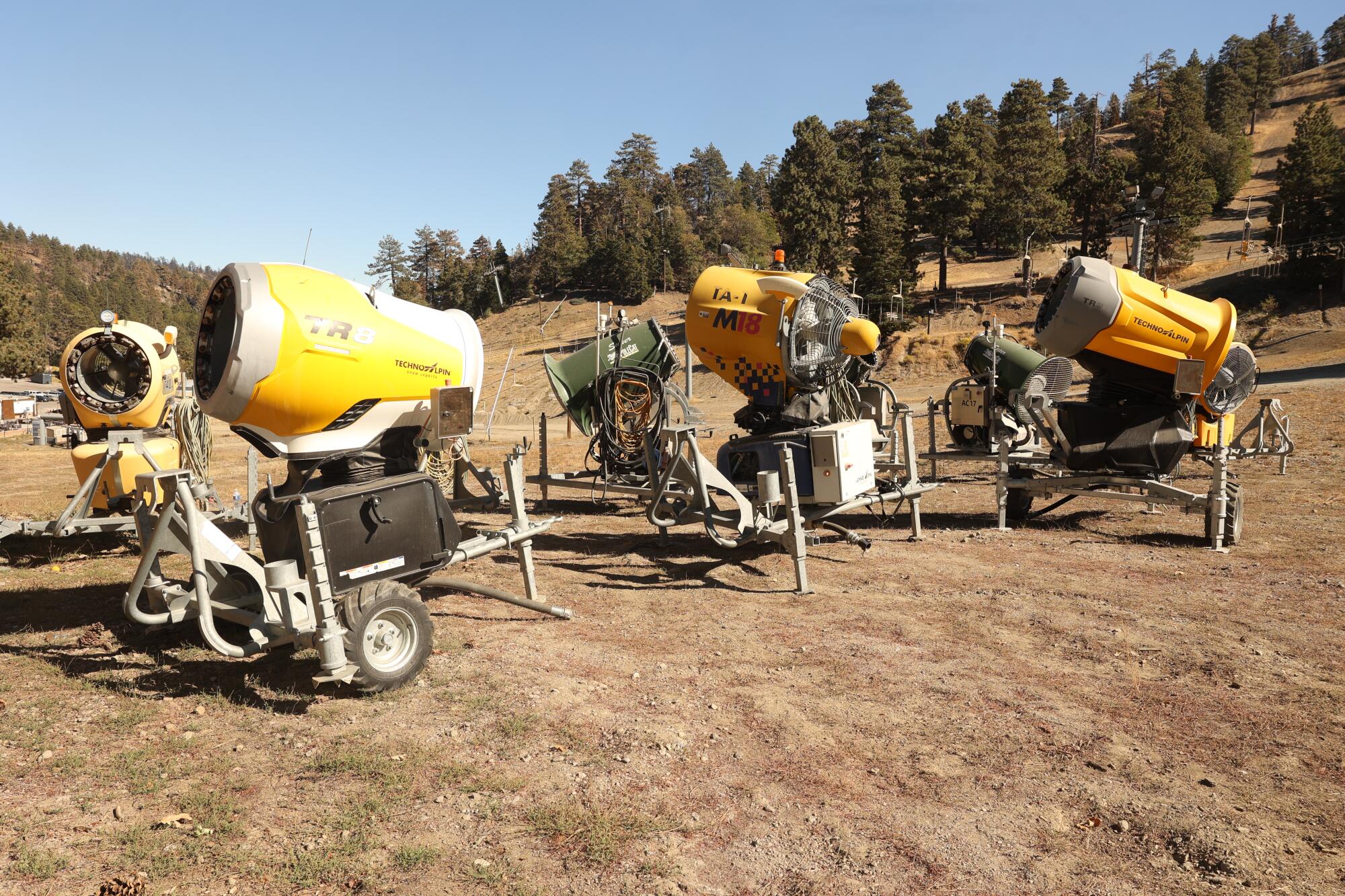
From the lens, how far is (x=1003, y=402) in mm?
14789

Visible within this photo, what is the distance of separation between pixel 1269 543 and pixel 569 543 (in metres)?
8.54

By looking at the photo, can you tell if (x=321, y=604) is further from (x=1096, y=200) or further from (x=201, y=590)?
(x=1096, y=200)

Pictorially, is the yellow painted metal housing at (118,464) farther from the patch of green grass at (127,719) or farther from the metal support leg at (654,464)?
the metal support leg at (654,464)

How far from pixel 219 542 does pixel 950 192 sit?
164 ft

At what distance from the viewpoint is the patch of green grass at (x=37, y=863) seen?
148 inches

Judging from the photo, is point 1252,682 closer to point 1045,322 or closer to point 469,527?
point 1045,322

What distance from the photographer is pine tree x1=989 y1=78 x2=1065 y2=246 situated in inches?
1988

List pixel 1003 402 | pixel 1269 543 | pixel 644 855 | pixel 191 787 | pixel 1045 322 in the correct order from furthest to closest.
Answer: pixel 1003 402 → pixel 1045 322 → pixel 1269 543 → pixel 191 787 → pixel 644 855

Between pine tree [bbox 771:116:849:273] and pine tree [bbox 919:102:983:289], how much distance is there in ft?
16.7

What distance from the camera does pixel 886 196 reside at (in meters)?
46.5

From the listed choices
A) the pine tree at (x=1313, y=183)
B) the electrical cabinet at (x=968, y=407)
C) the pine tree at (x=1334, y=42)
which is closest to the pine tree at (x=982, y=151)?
the pine tree at (x=1313, y=183)

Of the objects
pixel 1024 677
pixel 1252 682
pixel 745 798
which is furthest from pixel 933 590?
pixel 745 798

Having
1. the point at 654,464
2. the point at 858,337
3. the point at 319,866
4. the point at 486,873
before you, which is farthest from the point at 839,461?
the point at 319,866

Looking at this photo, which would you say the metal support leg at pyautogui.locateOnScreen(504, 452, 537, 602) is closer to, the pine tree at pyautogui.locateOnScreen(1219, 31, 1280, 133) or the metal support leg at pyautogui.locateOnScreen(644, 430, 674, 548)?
the metal support leg at pyautogui.locateOnScreen(644, 430, 674, 548)
